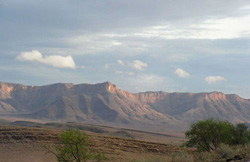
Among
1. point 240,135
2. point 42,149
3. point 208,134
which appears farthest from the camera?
point 240,135

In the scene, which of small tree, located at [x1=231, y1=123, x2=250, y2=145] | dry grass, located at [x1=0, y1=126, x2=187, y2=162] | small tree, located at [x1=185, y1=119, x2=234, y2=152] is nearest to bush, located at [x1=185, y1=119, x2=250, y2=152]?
small tree, located at [x1=185, y1=119, x2=234, y2=152]

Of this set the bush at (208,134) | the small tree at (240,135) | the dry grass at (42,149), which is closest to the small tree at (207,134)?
the bush at (208,134)

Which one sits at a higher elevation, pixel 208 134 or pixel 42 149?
pixel 208 134

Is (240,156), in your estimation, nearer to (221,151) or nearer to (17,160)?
(221,151)

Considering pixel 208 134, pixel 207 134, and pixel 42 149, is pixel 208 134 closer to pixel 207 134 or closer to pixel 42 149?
pixel 207 134

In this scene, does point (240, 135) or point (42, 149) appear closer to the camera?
point (42, 149)

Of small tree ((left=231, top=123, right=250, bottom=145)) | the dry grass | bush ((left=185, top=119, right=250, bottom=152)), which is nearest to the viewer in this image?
bush ((left=185, top=119, right=250, bottom=152))

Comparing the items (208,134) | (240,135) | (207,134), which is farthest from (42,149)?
(240,135)

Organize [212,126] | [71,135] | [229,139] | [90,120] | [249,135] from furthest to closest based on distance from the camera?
[90,120] → [249,135] → [229,139] → [212,126] → [71,135]

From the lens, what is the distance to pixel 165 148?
5394cm

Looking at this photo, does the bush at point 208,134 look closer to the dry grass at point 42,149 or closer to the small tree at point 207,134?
the small tree at point 207,134

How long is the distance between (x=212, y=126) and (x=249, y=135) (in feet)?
36.8

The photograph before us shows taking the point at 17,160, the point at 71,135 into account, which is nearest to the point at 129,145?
the point at 17,160

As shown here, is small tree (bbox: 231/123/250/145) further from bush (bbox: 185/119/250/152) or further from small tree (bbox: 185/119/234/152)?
small tree (bbox: 185/119/234/152)
